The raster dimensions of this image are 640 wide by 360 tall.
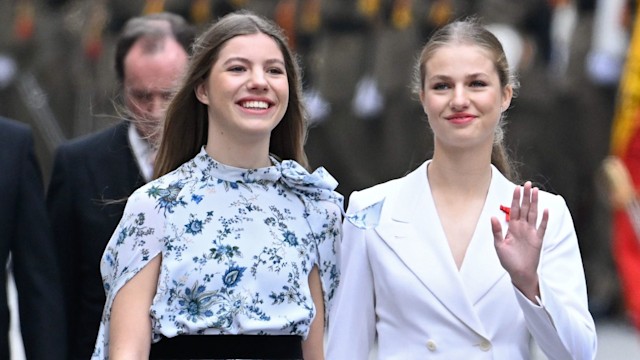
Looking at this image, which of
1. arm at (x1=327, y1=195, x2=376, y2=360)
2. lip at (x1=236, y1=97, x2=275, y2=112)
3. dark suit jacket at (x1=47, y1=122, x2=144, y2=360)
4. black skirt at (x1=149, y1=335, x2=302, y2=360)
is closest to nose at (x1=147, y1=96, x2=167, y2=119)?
dark suit jacket at (x1=47, y1=122, x2=144, y2=360)

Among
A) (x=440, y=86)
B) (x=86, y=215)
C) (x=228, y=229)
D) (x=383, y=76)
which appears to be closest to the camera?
(x=228, y=229)

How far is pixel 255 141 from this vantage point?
5.34 meters

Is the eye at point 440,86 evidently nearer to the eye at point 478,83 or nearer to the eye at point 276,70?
the eye at point 478,83

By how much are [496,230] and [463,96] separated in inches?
18.8

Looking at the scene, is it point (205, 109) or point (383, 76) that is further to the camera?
point (383, 76)

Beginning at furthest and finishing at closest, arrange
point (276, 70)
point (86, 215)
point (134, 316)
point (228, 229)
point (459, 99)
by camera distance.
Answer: point (86, 215), point (459, 99), point (276, 70), point (228, 229), point (134, 316)

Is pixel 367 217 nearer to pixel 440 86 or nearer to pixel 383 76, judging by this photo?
pixel 440 86

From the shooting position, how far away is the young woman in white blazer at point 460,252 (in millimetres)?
5371

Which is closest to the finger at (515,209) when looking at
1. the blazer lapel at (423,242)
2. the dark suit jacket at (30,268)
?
the blazer lapel at (423,242)

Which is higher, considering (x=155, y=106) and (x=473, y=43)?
(x=473, y=43)

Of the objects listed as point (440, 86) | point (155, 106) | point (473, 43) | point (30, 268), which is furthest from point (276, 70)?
point (30, 268)

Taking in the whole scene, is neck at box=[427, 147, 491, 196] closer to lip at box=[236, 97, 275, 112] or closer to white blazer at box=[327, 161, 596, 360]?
white blazer at box=[327, 161, 596, 360]

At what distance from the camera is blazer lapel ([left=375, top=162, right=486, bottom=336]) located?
552cm

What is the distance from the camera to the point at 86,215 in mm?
6305
